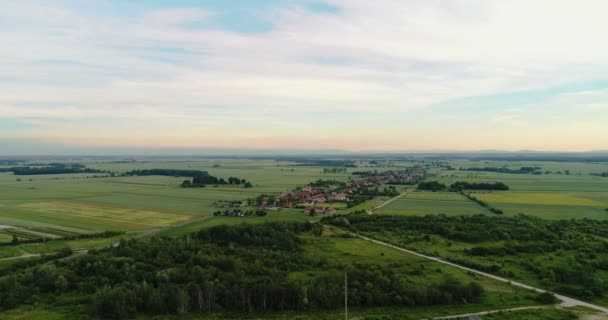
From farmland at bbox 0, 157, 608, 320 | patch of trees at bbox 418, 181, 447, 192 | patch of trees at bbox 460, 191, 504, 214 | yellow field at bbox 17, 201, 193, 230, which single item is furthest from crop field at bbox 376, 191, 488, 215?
yellow field at bbox 17, 201, 193, 230

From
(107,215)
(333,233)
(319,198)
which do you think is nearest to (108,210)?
(107,215)

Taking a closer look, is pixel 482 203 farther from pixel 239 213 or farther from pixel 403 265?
pixel 239 213

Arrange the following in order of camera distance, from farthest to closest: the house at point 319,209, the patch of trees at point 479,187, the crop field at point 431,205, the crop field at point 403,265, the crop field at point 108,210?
1. the patch of trees at point 479,187
2. the house at point 319,209
3. the crop field at point 431,205
4. the crop field at point 108,210
5. the crop field at point 403,265

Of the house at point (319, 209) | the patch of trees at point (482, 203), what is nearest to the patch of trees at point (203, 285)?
the house at point (319, 209)

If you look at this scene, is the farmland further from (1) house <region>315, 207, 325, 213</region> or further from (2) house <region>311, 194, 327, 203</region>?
(2) house <region>311, 194, 327, 203</region>

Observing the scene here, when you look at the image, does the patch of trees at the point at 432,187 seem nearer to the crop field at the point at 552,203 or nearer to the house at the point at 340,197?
the crop field at the point at 552,203

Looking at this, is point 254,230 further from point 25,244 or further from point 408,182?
point 408,182
